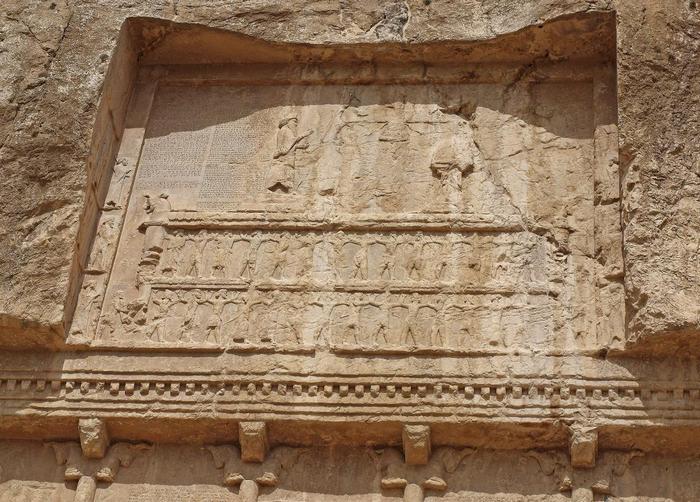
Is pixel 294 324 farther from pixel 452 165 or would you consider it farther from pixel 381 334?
pixel 452 165

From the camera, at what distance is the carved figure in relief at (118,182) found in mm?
9172

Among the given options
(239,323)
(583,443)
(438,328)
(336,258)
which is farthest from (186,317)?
(583,443)

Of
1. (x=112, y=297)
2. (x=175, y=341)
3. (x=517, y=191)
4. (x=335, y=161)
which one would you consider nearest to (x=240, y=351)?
(x=175, y=341)

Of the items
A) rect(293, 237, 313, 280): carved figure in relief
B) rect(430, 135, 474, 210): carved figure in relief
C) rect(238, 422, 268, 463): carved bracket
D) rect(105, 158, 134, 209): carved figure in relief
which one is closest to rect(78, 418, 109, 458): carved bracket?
rect(238, 422, 268, 463): carved bracket

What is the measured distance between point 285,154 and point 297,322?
5.00ft

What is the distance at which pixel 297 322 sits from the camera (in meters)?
8.36

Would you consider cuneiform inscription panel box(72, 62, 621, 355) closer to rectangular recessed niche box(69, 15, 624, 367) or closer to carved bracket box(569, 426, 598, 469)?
rectangular recessed niche box(69, 15, 624, 367)

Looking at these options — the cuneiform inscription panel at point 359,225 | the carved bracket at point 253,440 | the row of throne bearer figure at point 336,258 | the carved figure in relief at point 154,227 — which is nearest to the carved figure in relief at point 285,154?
the cuneiform inscription panel at point 359,225

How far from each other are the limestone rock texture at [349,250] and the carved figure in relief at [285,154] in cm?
3

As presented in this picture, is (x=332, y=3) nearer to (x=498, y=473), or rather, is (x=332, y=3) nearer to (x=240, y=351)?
(x=240, y=351)

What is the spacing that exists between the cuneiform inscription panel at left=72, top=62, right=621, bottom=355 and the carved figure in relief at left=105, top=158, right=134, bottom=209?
3cm

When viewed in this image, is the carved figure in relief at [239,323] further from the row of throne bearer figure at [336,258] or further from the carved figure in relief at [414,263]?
the carved figure in relief at [414,263]

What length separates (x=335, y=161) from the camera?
9.21m

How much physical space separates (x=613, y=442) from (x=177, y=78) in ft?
14.9
